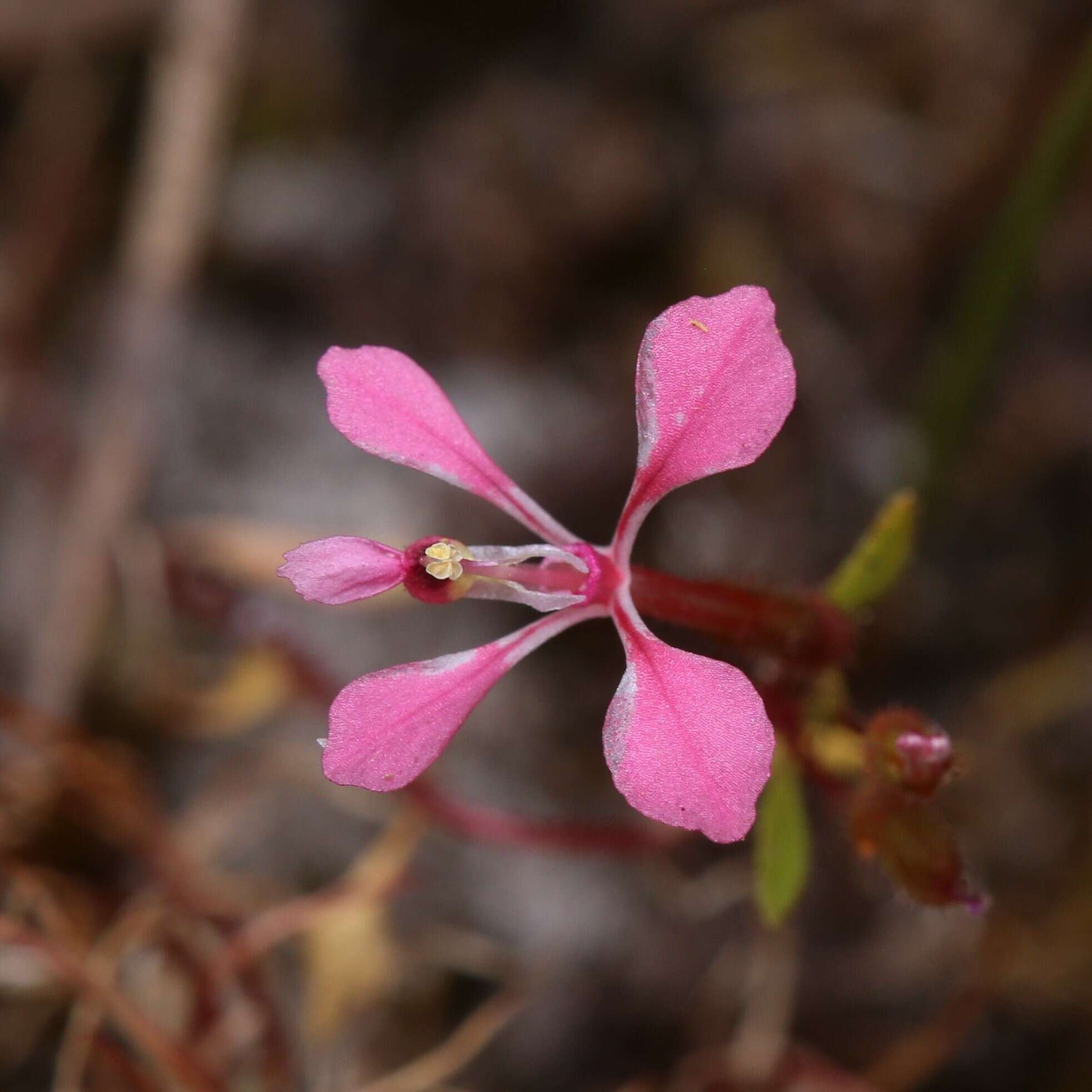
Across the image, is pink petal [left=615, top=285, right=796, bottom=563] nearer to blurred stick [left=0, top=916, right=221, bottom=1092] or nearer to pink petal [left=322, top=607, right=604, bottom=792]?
pink petal [left=322, top=607, right=604, bottom=792]

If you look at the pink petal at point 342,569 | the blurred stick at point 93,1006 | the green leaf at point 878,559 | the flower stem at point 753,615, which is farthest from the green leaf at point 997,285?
the blurred stick at point 93,1006

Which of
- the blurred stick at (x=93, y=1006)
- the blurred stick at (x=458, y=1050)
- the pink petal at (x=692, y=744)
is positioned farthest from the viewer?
the blurred stick at (x=458, y=1050)

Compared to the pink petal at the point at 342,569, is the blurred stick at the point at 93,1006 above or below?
below

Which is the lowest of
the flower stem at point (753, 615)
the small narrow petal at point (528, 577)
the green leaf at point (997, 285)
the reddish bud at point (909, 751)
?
the reddish bud at point (909, 751)

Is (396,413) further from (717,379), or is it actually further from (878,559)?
(878,559)

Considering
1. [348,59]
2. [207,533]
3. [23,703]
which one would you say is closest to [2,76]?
[348,59]

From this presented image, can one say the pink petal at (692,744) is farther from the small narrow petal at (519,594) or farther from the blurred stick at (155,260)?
the blurred stick at (155,260)
